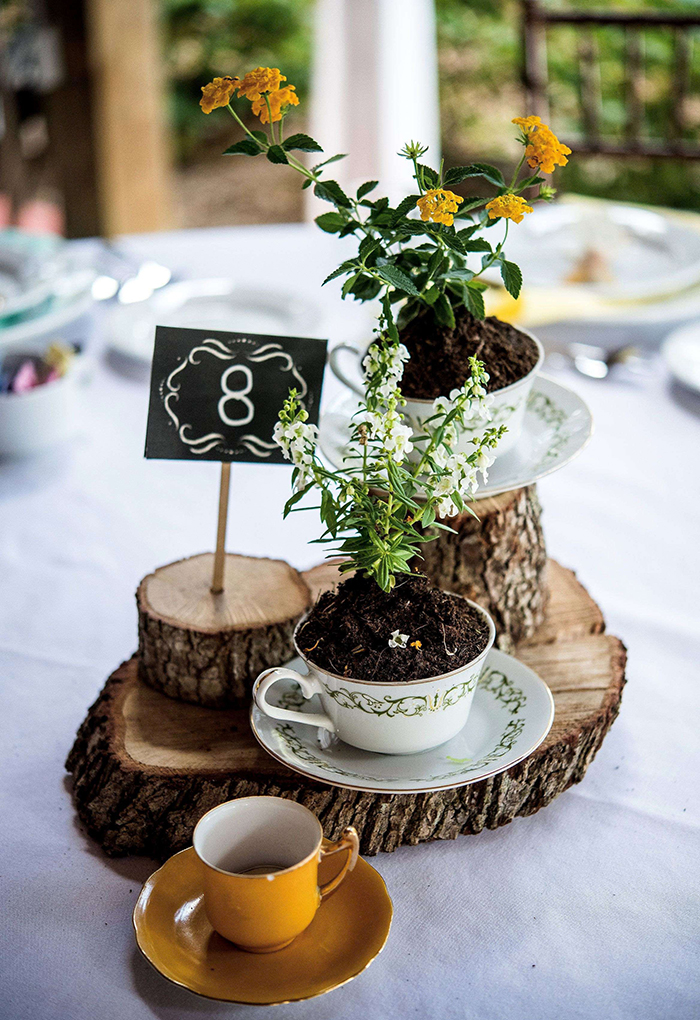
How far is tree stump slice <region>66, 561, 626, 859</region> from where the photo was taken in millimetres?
832

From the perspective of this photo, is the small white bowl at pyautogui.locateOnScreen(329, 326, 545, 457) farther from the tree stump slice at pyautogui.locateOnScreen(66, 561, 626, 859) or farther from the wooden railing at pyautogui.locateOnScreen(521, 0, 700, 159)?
the wooden railing at pyautogui.locateOnScreen(521, 0, 700, 159)

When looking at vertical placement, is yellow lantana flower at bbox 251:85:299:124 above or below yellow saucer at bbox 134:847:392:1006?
above

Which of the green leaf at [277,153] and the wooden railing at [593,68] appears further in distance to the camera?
the wooden railing at [593,68]

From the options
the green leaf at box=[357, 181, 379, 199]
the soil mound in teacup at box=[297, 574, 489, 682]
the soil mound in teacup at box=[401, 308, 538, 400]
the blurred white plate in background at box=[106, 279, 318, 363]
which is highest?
the green leaf at box=[357, 181, 379, 199]

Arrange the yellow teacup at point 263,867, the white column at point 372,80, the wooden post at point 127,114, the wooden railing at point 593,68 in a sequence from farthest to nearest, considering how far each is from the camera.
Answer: the wooden post at point 127,114 → the white column at point 372,80 → the wooden railing at point 593,68 → the yellow teacup at point 263,867

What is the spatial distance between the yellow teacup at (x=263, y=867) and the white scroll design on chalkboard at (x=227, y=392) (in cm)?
35

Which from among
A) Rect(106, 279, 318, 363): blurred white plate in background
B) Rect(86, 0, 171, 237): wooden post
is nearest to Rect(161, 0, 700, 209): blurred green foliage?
Rect(86, 0, 171, 237): wooden post

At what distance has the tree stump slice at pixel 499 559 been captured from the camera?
0.97 m

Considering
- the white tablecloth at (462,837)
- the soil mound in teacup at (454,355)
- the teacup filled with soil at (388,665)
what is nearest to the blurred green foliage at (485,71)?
the white tablecloth at (462,837)

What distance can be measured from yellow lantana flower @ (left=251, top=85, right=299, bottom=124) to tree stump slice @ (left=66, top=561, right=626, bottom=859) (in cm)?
54

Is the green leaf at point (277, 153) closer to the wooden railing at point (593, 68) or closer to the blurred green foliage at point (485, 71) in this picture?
the wooden railing at point (593, 68)

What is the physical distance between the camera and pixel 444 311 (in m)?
0.87

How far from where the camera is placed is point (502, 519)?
3.19 feet

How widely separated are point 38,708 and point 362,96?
1.88m
